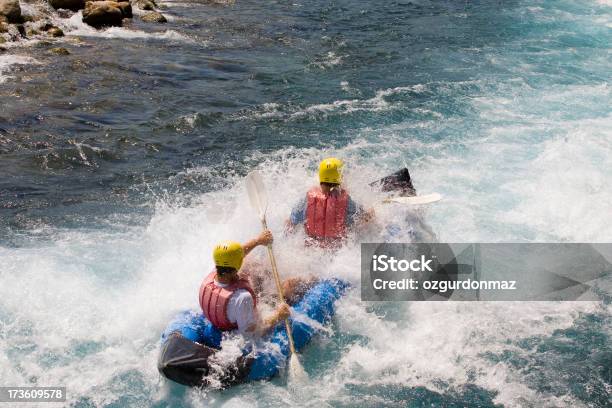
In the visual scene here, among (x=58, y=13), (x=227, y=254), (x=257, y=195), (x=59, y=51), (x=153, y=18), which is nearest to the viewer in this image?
(x=227, y=254)

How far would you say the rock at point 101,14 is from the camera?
1743 cm

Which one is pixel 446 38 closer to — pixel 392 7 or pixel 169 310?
pixel 392 7

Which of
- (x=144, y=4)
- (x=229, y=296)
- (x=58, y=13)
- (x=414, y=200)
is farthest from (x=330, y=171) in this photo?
(x=144, y=4)

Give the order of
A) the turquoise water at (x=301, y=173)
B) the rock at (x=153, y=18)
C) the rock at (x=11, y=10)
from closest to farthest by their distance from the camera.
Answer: the turquoise water at (x=301, y=173), the rock at (x=11, y=10), the rock at (x=153, y=18)

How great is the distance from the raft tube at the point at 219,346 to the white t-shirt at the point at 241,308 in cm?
28

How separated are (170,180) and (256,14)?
11.2 m

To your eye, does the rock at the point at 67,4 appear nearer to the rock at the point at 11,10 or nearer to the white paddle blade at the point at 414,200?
the rock at the point at 11,10

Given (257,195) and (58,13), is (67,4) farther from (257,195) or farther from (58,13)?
(257,195)

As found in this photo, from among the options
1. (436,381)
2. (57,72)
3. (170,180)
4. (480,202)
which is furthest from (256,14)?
(436,381)

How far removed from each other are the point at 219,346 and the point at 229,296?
0.59 meters

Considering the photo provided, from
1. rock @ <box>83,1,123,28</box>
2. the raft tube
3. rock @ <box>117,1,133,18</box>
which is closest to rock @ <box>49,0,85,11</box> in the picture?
rock @ <box>83,1,123,28</box>

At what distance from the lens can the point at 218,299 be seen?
5754 millimetres

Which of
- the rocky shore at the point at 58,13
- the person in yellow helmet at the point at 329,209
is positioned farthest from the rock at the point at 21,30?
the person in yellow helmet at the point at 329,209

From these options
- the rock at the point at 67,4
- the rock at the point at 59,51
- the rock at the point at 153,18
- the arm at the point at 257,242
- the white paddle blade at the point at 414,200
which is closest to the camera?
the arm at the point at 257,242
